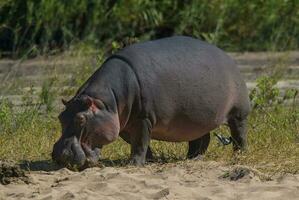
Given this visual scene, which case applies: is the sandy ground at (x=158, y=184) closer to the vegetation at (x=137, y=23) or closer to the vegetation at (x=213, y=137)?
the vegetation at (x=213, y=137)

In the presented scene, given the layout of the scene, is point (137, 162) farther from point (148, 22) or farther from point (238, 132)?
point (148, 22)

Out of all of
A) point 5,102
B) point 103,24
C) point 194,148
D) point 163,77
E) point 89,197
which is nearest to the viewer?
point 89,197

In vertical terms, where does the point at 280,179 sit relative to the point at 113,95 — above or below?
below

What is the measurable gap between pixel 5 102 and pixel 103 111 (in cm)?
247

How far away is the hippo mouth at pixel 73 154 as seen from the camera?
6570 millimetres

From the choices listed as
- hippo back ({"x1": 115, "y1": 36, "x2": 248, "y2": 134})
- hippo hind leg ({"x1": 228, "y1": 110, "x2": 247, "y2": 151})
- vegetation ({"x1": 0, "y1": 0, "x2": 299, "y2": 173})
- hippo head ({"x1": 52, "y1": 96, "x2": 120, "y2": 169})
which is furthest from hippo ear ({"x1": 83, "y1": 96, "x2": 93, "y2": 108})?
vegetation ({"x1": 0, "y1": 0, "x2": 299, "y2": 173})

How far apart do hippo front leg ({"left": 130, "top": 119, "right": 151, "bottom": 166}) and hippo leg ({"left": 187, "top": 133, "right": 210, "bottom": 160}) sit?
0.58 m

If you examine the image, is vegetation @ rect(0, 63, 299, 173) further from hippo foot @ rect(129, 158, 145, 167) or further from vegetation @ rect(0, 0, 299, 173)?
vegetation @ rect(0, 0, 299, 173)

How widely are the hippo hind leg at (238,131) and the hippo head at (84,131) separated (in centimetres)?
116

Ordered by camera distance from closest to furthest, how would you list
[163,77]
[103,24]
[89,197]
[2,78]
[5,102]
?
[89,197] → [163,77] → [5,102] → [2,78] → [103,24]

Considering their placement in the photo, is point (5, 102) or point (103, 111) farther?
point (5, 102)

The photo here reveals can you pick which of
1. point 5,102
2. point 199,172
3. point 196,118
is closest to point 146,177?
point 199,172

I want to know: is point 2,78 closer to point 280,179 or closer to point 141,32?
point 141,32

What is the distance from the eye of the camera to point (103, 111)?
21.9 ft
